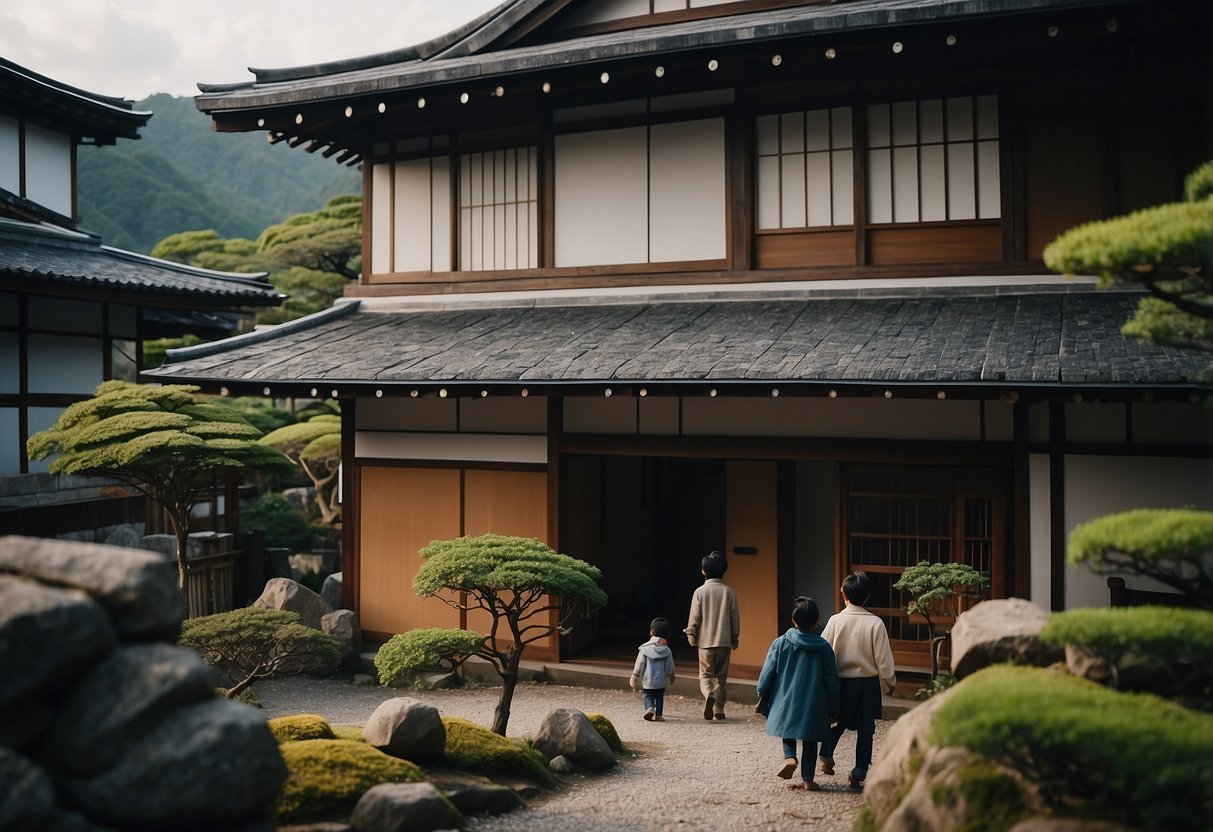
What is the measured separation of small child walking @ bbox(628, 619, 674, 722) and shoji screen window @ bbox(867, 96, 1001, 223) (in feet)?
16.2

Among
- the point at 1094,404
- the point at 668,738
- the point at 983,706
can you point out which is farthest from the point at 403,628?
the point at 983,706

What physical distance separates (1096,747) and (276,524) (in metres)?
16.2

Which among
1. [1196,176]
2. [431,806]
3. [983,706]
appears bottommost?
[431,806]

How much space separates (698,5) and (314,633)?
823 centimetres

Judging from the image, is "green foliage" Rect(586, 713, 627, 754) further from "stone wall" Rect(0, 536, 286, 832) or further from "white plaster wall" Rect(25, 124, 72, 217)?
"white plaster wall" Rect(25, 124, 72, 217)

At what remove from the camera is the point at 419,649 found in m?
7.97

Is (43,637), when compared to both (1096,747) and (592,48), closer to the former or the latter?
(1096,747)

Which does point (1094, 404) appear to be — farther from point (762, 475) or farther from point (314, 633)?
point (314, 633)

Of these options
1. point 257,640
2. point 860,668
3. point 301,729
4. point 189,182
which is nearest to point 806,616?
point 860,668

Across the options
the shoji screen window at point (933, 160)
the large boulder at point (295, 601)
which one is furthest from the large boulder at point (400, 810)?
the shoji screen window at point (933, 160)

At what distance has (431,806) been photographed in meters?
5.45

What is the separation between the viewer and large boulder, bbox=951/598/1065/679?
5672mm

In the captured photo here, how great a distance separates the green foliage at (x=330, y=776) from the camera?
214 inches

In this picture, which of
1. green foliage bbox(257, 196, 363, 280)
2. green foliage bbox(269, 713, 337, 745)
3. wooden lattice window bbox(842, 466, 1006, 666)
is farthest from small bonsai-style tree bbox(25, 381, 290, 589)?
green foliage bbox(257, 196, 363, 280)
